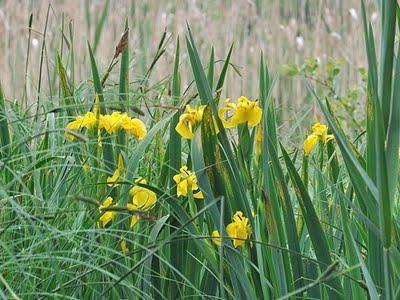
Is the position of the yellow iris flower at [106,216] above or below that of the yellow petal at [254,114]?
below

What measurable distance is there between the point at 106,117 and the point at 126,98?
12.7 inches

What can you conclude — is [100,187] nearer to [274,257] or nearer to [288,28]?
[274,257]

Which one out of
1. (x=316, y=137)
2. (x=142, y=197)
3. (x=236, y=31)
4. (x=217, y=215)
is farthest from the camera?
(x=236, y=31)

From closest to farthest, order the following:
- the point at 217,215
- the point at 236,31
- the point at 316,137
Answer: the point at 217,215, the point at 316,137, the point at 236,31

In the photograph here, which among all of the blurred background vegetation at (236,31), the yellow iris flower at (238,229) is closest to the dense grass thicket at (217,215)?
the yellow iris flower at (238,229)

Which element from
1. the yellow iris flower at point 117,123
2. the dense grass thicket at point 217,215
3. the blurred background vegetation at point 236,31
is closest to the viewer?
the dense grass thicket at point 217,215

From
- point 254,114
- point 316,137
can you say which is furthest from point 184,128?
point 316,137

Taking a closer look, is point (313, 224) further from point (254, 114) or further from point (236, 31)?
point (236, 31)

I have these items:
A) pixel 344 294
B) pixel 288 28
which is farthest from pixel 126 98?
pixel 288 28

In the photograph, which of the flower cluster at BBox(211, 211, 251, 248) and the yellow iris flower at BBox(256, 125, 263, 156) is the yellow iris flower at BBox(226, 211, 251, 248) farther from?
the yellow iris flower at BBox(256, 125, 263, 156)

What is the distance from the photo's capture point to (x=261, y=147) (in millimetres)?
1608

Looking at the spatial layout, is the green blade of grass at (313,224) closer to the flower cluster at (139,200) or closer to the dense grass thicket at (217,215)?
the dense grass thicket at (217,215)

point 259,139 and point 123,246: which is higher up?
point 259,139

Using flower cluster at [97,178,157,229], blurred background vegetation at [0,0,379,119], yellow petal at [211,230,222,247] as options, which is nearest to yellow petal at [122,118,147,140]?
flower cluster at [97,178,157,229]
